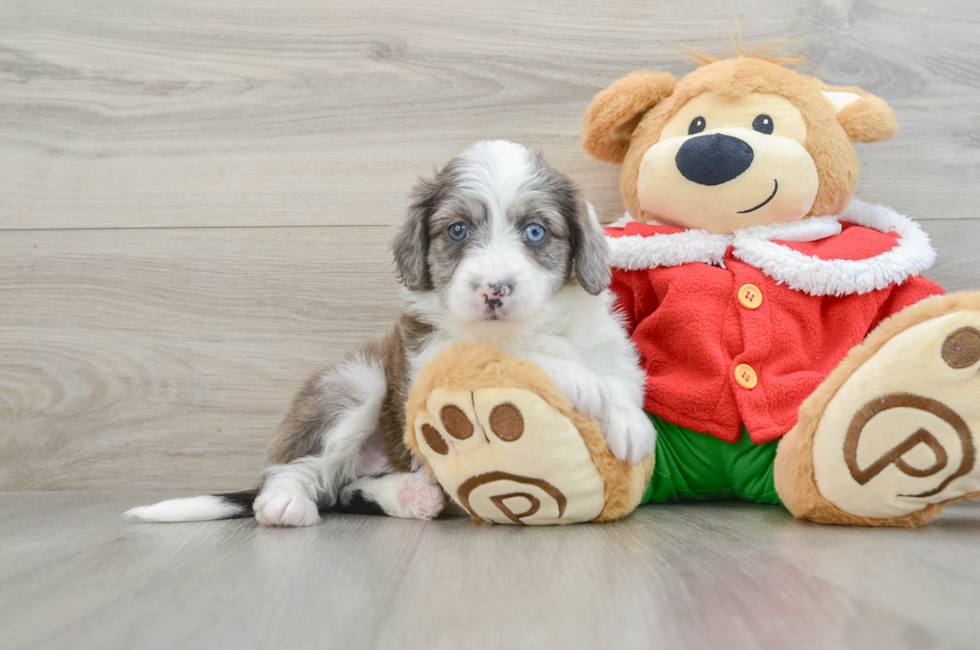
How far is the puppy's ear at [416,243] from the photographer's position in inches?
69.3

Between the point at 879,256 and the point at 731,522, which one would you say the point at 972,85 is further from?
the point at 731,522

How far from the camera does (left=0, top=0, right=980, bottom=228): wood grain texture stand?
7.32 feet

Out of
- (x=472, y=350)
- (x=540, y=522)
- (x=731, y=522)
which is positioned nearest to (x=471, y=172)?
(x=472, y=350)

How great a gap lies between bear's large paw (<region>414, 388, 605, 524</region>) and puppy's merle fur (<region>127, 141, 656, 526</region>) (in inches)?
4.1

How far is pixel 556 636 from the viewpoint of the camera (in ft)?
2.81

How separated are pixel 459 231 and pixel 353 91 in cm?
94

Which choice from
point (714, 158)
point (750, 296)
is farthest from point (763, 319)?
point (714, 158)

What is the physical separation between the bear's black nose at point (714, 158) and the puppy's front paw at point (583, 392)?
654 mm

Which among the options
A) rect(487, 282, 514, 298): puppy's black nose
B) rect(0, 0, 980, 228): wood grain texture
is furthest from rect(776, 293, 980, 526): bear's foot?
rect(0, 0, 980, 228): wood grain texture

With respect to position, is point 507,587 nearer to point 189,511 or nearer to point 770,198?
point 189,511

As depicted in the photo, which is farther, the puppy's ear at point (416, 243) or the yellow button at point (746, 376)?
the puppy's ear at point (416, 243)

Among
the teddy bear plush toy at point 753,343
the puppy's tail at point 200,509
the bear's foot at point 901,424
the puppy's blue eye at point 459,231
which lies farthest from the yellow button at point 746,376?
the puppy's tail at point 200,509

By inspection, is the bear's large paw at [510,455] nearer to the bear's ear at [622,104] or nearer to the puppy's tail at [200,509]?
the puppy's tail at [200,509]

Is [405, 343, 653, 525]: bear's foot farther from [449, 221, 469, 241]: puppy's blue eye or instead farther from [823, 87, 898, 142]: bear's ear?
[823, 87, 898, 142]: bear's ear
